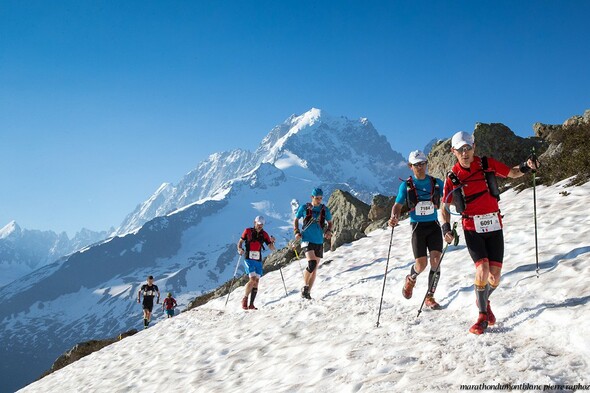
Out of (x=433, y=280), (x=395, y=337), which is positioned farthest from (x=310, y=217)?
(x=395, y=337)

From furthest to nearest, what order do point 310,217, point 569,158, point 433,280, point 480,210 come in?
point 569,158, point 310,217, point 433,280, point 480,210

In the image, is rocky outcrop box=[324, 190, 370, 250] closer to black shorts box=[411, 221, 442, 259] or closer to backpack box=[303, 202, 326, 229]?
backpack box=[303, 202, 326, 229]

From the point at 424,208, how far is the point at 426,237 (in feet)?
1.97

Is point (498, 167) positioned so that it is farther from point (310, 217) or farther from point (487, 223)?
point (310, 217)

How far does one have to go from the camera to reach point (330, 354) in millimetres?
7156

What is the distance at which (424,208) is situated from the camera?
28.6 ft

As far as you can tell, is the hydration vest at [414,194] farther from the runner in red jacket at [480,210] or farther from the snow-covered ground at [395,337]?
the snow-covered ground at [395,337]

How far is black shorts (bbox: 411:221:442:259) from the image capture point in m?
8.60

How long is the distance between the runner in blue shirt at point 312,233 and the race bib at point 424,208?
414 cm

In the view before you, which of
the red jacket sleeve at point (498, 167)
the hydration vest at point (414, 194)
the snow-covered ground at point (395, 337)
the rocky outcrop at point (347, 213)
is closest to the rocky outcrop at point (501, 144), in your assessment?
the rocky outcrop at point (347, 213)


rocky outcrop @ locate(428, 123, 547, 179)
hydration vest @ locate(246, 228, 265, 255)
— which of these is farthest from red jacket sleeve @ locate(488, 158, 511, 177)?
rocky outcrop @ locate(428, 123, 547, 179)

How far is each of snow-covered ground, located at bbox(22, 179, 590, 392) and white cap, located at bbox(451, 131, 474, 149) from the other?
2.80m

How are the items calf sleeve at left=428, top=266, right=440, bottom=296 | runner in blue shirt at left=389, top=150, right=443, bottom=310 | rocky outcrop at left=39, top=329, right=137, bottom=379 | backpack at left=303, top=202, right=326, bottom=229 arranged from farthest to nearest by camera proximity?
rocky outcrop at left=39, top=329, right=137, bottom=379
backpack at left=303, top=202, right=326, bottom=229
runner in blue shirt at left=389, top=150, right=443, bottom=310
calf sleeve at left=428, top=266, right=440, bottom=296

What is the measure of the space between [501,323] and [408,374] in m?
2.13
